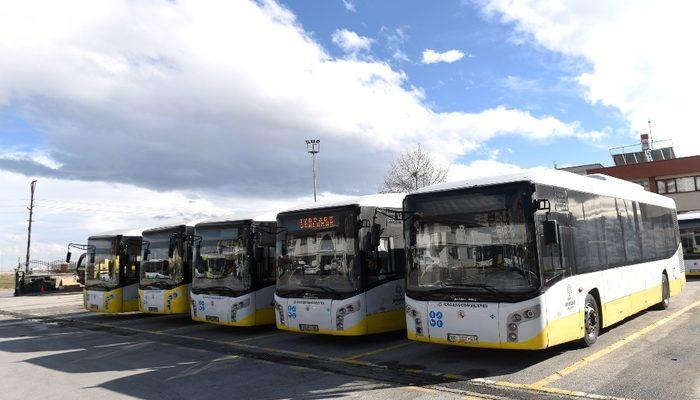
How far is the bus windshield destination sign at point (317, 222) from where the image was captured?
10.6 m

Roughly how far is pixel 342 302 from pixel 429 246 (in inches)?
97.4

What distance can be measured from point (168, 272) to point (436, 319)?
943 cm

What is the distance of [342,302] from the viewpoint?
396 inches

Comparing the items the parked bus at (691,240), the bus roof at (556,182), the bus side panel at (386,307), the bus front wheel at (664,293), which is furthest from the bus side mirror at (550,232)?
the parked bus at (691,240)

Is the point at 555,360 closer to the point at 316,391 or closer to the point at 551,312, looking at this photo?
the point at 551,312

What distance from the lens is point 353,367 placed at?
28.2 ft

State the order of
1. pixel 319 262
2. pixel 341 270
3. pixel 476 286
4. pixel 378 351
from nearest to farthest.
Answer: pixel 476 286
pixel 378 351
pixel 341 270
pixel 319 262

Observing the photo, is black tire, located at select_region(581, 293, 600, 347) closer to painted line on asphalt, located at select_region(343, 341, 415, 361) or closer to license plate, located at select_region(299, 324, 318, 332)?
painted line on asphalt, located at select_region(343, 341, 415, 361)

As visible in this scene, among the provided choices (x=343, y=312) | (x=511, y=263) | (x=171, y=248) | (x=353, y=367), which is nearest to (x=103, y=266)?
(x=171, y=248)

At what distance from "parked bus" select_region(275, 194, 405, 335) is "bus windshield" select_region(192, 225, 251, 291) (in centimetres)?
156

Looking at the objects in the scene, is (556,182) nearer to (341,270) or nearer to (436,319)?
(436,319)

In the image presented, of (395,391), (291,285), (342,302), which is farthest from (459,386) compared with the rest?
(291,285)

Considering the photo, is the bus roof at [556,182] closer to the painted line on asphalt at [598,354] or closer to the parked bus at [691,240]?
the painted line on asphalt at [598,354]

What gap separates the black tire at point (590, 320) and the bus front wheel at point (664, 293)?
16.8 feet
